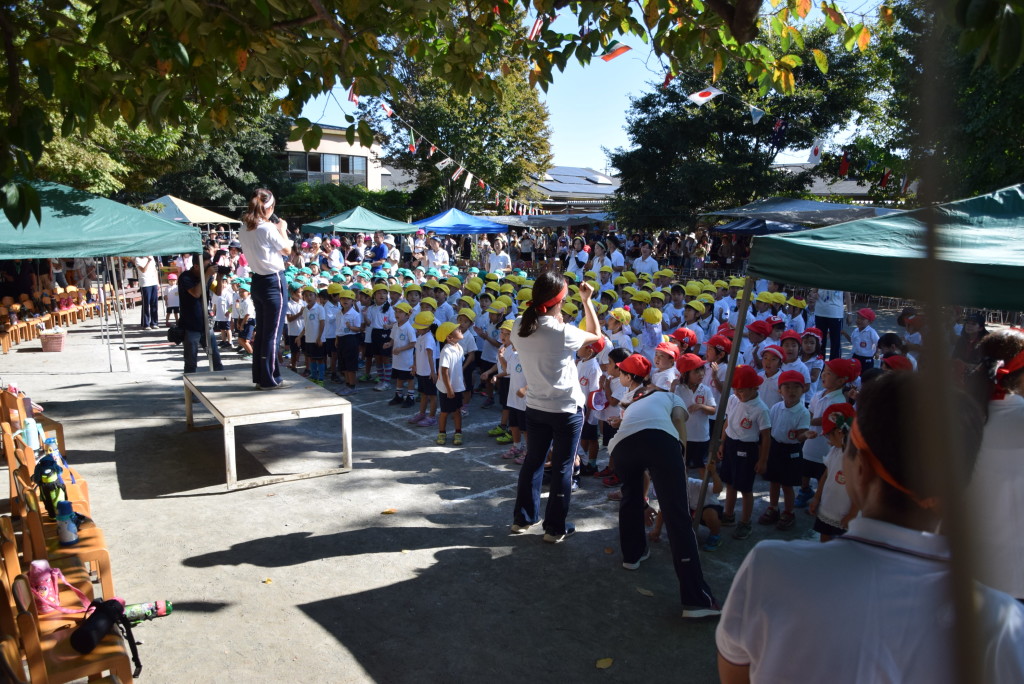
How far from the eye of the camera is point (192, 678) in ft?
13.4

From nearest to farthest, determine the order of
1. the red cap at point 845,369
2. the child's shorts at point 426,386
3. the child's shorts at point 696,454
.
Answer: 1. the red cap at point 845,369
2. the child's shorts at point 696,454
3. the child's shorts at point 426,386

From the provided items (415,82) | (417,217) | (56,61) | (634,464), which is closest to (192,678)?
(634,464)

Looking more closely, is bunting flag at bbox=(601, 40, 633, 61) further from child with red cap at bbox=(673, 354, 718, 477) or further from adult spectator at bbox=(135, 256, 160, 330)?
adult spectator at bbox=(135, 256, 160, 330)

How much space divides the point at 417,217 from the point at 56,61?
1649 inches

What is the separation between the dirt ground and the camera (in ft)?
14.1

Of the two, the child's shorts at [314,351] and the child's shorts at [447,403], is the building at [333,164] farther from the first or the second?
the child's shorts at [447,403]

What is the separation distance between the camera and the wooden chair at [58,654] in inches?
126

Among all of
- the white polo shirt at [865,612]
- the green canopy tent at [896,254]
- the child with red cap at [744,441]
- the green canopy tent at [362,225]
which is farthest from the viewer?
the green canopy tent at [362,225]

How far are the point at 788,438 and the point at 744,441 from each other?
0.37 m

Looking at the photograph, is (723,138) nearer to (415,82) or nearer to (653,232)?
(653,232)

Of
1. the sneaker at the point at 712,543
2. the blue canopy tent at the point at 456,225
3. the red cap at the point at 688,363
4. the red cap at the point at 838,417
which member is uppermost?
the blue canopy tent at the point at 456,225

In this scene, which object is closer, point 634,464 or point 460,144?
point 634,464

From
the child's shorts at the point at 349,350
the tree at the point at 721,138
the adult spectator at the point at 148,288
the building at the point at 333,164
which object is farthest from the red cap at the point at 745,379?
the building at the point at 333,164

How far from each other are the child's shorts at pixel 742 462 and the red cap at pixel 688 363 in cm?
69
